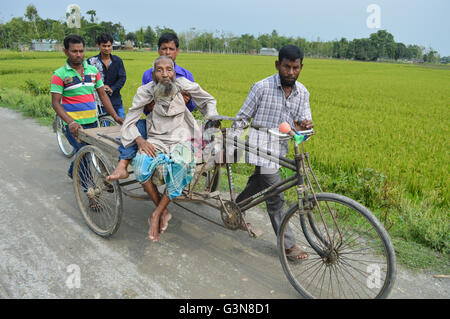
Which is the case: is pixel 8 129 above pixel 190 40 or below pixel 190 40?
below

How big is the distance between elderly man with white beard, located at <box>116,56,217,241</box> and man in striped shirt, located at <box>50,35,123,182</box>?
43.3 inches

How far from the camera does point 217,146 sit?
9.96 ft

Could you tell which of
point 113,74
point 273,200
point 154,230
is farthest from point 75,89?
point 273,200

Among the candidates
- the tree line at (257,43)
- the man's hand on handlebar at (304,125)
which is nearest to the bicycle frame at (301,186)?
the man's hand on handlebar at (304,125)

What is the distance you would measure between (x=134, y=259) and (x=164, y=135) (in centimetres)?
114

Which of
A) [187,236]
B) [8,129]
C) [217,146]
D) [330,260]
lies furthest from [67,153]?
[330,260]

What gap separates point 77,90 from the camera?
416cm

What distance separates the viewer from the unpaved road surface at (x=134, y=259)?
8.56ft

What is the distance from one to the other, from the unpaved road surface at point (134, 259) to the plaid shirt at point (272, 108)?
35.6 inches

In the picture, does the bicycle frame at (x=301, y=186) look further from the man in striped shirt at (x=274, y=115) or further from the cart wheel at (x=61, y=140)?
the cart wheel at (x=61, y=140)

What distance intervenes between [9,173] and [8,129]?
3393mm

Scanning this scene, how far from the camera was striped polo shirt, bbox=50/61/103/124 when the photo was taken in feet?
13.1

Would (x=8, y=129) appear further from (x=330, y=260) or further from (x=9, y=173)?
(x=330, y=260)
